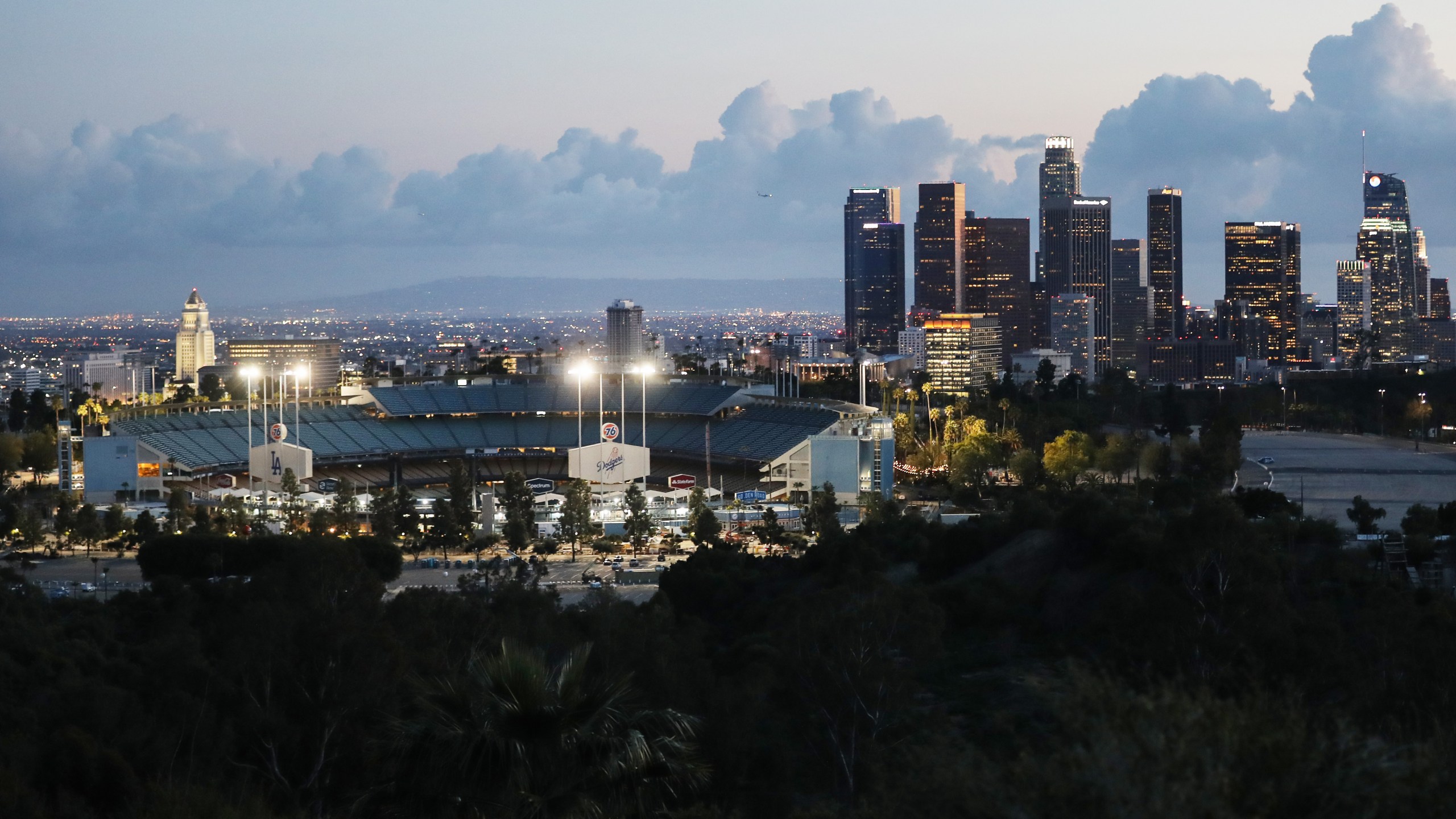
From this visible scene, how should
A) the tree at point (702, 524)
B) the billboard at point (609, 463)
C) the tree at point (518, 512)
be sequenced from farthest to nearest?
the billboard at point (609, 463) → the tree at point (518, 512) → the tree at point (702, 524)

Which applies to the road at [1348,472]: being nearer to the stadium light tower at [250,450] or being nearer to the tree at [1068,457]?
the tree at [1068,457]

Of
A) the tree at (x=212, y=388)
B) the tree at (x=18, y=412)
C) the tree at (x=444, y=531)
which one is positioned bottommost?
the tree at (x=444, y=531)

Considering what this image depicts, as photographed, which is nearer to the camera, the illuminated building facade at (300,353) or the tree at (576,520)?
the tree at (576,520)

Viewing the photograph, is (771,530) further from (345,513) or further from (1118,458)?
(1118,458)

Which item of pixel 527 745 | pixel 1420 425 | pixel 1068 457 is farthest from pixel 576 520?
pixel 1420 425

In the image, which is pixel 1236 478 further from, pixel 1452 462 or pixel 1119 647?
pixel 1119 647

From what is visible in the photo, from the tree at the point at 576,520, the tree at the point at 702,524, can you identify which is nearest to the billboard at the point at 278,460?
the tree at the point at 576,520

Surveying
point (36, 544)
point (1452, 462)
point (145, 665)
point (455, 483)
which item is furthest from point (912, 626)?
point (1452, 462)
